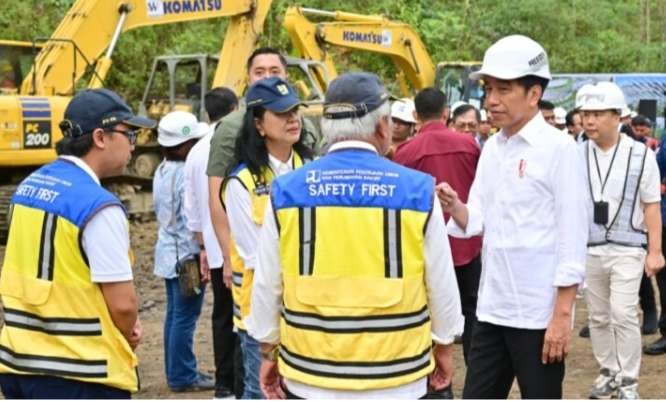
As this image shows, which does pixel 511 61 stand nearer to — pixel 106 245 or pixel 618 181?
pixel 106 245

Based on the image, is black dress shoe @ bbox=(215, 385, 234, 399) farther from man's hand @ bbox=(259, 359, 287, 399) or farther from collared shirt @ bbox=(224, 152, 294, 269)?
man's hand @ bbox=(259, 359, 287, 399)

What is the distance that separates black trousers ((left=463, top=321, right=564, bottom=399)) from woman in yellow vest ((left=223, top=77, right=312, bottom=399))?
3.15 ft

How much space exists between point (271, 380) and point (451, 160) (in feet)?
12.2

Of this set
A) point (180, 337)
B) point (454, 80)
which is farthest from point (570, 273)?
point (454, 80)

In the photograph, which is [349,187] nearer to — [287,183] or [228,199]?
[287,183]

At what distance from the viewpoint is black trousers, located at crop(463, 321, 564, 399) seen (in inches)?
183

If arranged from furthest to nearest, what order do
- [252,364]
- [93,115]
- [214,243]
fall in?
1. [214,243]
2. [252,364]
3. [93,115]

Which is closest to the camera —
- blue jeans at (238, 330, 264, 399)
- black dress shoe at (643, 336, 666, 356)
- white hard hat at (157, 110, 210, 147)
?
blue jeans at (238, 330, 264, 399)

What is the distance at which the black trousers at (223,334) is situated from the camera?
670 cm

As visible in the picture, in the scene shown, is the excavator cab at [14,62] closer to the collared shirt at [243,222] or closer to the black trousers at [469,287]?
the black trousers at [469,287]

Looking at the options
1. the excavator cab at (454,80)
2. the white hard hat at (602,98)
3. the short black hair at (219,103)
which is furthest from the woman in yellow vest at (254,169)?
the excavator cab at (454,80)

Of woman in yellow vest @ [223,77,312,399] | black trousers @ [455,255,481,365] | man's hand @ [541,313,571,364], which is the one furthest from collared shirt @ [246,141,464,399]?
black trousers @ [455,255,481,365]

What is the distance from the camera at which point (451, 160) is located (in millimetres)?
7477

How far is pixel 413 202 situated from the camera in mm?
3578
